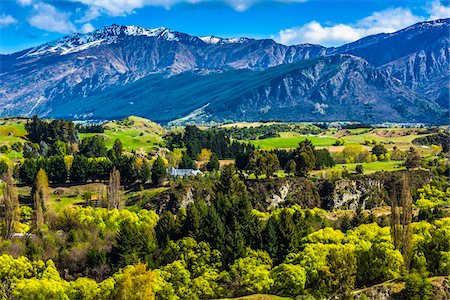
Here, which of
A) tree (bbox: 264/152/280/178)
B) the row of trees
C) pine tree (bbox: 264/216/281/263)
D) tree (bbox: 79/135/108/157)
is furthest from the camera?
tree (bbox: 79/135/108/157)

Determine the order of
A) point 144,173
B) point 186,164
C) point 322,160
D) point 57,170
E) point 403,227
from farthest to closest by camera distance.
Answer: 1. point 186,164
2. point 322,160
3. point 57,170
4. point 144,173
5. point 403,227

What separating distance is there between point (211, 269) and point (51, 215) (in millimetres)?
52989

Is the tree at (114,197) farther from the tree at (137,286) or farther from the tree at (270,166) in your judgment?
the tree at (137,286)

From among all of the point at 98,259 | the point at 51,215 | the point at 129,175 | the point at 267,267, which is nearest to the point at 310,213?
the point at 267,267

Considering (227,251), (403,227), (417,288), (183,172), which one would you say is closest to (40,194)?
(183,172)

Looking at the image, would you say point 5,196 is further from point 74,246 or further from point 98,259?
point 98,259

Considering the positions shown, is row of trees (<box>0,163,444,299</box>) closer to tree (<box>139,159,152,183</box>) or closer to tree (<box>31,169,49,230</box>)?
tree (<box>31,169,49,230</box>)

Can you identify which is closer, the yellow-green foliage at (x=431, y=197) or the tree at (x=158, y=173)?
the yellow-green foliage at (x=431, y=197)

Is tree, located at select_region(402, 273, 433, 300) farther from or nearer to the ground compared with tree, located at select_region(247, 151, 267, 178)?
nearer to the ground

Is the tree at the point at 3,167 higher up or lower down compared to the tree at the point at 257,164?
higher up

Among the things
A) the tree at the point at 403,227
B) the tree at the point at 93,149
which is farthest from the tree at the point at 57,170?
the tree at the point at 403,227

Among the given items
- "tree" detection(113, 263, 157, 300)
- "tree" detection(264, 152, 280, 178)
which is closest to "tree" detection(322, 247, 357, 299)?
"tree" detection(113, 263, 157, 300)

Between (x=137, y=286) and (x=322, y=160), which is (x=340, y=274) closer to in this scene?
(x=137, y=286)

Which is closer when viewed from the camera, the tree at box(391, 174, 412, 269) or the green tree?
the green tree
